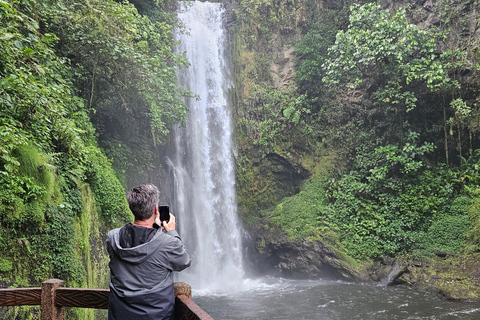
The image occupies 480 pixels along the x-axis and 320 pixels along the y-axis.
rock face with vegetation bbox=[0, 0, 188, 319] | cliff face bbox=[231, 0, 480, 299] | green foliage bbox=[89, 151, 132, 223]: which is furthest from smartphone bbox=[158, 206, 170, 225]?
cliff face bbox=[231, 0, 480, 299]

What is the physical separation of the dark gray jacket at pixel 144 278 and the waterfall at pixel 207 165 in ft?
35.2

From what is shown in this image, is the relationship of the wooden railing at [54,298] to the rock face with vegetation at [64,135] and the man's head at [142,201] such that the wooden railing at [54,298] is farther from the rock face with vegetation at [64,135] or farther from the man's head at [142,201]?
the rock face with vegetation at [64,135]

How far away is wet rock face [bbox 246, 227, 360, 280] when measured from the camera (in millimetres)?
11562

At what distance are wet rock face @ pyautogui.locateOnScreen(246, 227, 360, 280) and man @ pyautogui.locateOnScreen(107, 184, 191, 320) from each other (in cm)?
1016

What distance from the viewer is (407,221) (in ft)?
36.8

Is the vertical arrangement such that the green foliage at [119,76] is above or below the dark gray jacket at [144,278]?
above

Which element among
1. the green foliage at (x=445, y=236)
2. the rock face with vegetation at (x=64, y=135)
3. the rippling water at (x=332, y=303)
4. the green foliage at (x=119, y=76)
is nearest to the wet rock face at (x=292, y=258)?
the rippling water at (x=332, y=303)

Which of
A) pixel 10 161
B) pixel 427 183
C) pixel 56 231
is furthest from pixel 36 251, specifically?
pixel 427 183

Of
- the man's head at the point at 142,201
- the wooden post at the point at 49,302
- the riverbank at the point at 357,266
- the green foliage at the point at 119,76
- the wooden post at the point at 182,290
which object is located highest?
the green foliage at the point at 119,76

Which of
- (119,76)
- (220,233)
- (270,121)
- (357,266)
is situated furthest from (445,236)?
(119,76)

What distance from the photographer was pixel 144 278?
2139mm

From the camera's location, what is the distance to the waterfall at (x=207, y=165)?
1341 cm

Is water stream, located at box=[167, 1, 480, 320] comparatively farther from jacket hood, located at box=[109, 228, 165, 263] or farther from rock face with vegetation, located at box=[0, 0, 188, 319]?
jacket hood, located at box=[109, 228, 165, 263]

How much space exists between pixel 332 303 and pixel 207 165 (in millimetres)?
8000
